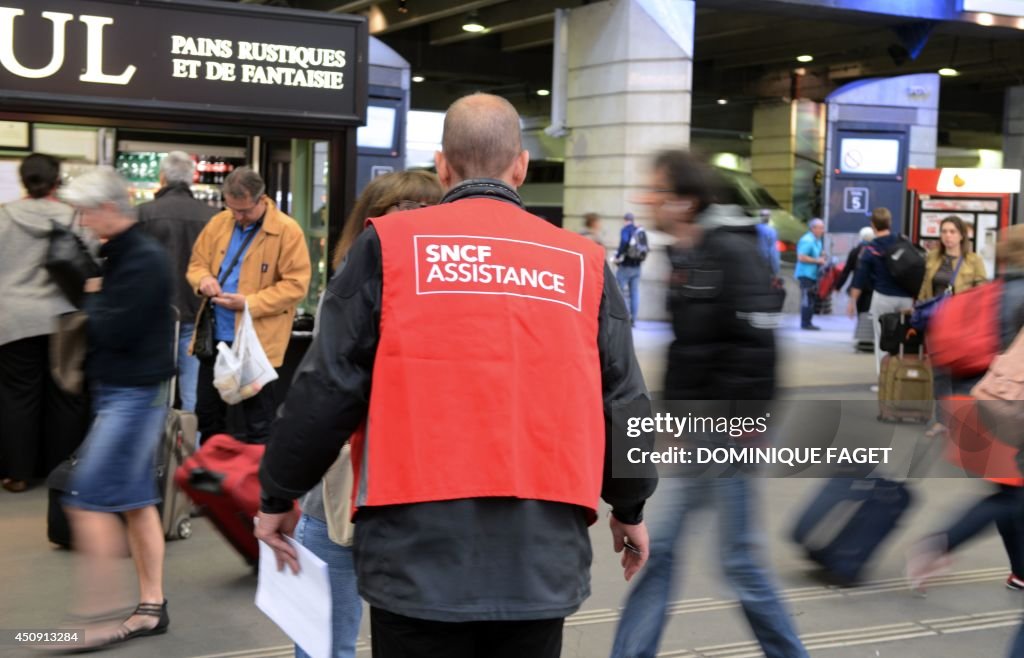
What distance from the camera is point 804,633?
4789 millimetres

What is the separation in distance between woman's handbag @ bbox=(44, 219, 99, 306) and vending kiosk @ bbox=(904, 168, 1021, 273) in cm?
1299

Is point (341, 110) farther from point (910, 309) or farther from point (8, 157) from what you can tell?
point (910, 309)

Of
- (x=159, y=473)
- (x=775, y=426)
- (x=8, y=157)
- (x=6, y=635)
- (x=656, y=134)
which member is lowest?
(x=6, y=635)

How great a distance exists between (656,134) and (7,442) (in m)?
12.2

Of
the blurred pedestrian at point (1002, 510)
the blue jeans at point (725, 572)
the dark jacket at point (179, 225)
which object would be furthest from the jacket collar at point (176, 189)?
the blurred pedestrian at point (1002, 510)

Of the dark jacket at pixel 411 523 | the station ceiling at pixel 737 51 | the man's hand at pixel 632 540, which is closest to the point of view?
the dark jacket at pixel 411 523

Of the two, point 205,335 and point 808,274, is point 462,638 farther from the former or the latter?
point 808,274

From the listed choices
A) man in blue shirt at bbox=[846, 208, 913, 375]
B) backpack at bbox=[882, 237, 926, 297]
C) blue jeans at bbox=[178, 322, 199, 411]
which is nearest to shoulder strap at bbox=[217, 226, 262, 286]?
blue jeans at bbox=[178, 322, 199, 411]

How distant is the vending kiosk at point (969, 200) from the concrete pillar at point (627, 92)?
3541 millimetres

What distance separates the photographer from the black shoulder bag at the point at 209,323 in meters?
6.25

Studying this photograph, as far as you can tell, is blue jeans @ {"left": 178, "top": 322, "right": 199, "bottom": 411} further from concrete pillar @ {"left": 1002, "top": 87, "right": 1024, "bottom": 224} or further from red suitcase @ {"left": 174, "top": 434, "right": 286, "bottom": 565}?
concrete pillar @ {"left": 1002, "top": 87, "right": 1024, "bottom": 224}

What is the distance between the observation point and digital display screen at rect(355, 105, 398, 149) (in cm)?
1706

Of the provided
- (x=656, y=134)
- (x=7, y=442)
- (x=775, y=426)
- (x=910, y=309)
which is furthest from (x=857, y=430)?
(x=656, y=134)

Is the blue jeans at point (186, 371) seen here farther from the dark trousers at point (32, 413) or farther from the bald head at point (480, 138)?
the bald head at point (480, 138)
